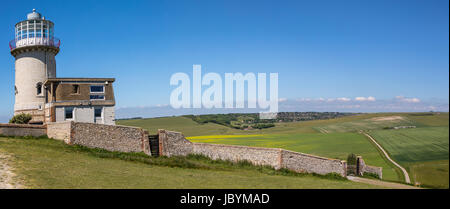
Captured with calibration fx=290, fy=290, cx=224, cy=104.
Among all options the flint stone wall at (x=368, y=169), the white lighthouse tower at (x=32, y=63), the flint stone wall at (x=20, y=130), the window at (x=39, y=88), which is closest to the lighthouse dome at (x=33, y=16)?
the white lighthouse tower at (x=32, y=63)

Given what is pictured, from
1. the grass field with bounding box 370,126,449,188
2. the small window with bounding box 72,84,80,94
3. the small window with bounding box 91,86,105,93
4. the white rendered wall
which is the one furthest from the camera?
the small window with bounding box 91,86,105,93

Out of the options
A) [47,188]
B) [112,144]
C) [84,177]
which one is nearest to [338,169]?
[112,144]

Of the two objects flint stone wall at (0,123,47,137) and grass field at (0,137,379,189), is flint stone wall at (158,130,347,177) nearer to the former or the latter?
grass field at (0,137,379,189)

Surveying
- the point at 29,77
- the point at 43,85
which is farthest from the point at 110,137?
the point at 29,77

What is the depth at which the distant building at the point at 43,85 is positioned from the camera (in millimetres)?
25266

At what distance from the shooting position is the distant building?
2527 centimetres

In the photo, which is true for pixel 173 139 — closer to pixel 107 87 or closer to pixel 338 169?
pixel 107 87

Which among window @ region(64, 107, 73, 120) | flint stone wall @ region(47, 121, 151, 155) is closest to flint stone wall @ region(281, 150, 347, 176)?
flint stone wall @ region(47, 121, 151, 155)

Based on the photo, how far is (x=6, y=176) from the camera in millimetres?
10406

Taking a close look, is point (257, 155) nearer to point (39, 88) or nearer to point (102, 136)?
point (102, 136)

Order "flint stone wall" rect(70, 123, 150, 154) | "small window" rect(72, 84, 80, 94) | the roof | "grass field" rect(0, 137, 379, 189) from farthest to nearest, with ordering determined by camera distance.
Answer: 1. "small window" rect(72, 84, 80, 94)
2. the roof
3. "flint stone wall" rect(70, 123, 150, 154)
4. "grass field" rect(0, 137, 379, 189)

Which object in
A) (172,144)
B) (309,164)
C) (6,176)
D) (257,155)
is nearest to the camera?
(6,176)

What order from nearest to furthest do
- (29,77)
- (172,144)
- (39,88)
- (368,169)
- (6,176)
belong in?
(6,176) < (172,144) < (29,77) < (39,88) < (368,169)

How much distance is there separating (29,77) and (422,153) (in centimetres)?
4252
